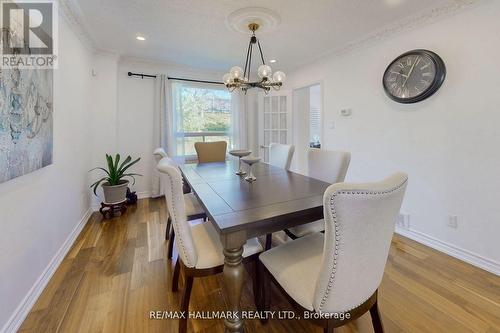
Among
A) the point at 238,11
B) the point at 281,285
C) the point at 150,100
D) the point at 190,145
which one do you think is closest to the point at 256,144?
the point at 190,145

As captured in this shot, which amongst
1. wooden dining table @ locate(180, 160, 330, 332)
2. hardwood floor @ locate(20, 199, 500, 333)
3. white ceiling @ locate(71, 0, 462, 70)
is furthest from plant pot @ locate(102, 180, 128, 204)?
white ceiling @ locate(71, 0, 462, 70)

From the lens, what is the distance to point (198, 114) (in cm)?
423

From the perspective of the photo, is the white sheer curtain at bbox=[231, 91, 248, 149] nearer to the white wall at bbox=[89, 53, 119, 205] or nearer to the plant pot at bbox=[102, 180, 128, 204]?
the white wall at bbox=[89, 53, 119, 205]

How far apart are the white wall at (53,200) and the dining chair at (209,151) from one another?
1463 millimetres

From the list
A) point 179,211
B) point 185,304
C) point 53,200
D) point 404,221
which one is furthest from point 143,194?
point 404,221

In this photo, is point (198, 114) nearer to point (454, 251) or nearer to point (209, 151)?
point (209, 151)

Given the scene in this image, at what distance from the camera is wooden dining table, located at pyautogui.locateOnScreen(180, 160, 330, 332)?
1.06 m

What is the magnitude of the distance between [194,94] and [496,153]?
4113mm

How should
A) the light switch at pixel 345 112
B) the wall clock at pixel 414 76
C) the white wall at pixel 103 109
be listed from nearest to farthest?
1. the wall clock at pixel 414 76
2. the light switch at pixel 345 112
3. the white wall at pixel 103 109

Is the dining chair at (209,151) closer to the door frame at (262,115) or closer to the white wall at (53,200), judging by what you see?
the door frame at (262,115)

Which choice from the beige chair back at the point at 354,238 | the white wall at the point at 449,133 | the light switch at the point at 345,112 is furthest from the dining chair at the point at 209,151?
the beige chair back at the point at 354,238

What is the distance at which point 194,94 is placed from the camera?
417 cm

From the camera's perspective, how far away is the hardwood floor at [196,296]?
4.35 ft

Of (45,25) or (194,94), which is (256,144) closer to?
(194,94)
